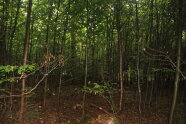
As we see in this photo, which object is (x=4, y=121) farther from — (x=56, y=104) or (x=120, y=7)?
(x=120, y=7)

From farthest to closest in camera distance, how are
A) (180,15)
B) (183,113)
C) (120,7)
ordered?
(183,113) → (120,7) → (180,15)

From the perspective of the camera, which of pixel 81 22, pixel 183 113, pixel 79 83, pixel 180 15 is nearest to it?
pixel 180 15

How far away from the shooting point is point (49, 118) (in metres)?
7.42

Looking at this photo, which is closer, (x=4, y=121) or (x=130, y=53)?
(x=4, y=121)

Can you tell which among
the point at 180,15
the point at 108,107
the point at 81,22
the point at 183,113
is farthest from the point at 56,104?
the point at 180,15

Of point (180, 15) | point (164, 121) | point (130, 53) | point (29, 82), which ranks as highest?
point (180, 15)

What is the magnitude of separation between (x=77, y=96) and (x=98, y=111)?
10.3 ft

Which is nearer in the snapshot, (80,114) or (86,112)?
(80,114)

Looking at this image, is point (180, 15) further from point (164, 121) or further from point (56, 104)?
point (56, 104)

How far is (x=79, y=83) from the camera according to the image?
14781 millimetres

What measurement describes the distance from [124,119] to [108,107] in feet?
5.25

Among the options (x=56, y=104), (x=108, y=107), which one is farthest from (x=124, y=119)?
(x=56, y=104)

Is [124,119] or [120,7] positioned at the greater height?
[120,7]

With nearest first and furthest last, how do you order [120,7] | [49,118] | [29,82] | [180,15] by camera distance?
[180,15]
[120,7]
[49,118]
[29,82]
